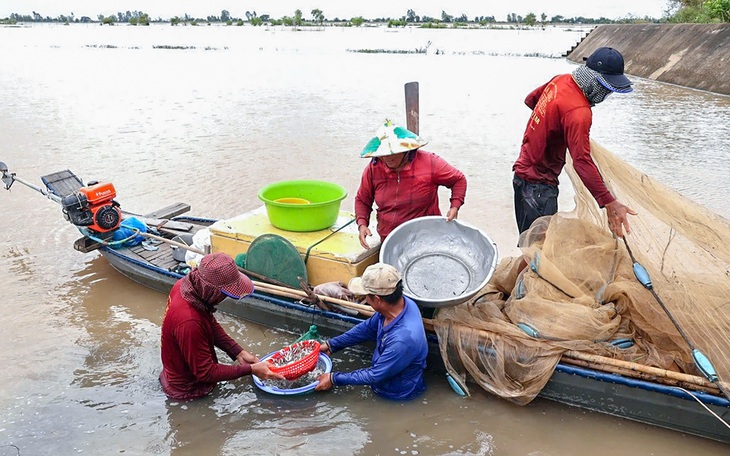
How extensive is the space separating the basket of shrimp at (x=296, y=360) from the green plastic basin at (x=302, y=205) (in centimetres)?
114

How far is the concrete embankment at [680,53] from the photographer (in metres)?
18.5

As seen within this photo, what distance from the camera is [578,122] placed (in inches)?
154

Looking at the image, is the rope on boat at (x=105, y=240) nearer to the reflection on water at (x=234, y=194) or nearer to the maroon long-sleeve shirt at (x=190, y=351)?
the reflection on water at (x=234, y=194)

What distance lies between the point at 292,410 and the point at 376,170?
1921mm

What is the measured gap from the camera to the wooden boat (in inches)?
136

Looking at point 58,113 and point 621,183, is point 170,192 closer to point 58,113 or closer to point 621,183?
point 621,183

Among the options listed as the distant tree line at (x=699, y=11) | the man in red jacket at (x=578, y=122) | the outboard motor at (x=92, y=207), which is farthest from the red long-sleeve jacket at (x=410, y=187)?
the distant tree line at (x=699, y=11)

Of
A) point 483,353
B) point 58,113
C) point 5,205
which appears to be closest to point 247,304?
point 483,353

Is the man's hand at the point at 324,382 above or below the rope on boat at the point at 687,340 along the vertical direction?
below

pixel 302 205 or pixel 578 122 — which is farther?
pixel 302 205

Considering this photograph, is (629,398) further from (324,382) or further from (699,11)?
(699,11)

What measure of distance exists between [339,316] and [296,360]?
55cm

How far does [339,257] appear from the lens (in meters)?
4.56

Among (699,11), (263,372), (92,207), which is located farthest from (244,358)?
(699,11)
